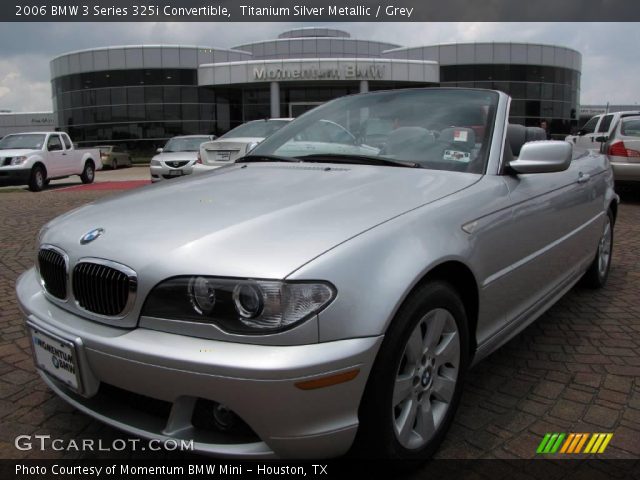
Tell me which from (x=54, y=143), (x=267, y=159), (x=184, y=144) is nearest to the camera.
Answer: (x=267, y=159)

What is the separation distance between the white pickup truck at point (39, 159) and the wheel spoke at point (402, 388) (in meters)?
15.3

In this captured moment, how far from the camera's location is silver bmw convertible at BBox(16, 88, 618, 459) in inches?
69.9

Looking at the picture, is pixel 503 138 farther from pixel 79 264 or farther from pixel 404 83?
pixel 404 83

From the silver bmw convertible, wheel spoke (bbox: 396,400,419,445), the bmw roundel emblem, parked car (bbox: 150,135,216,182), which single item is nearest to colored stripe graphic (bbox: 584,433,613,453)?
the silver bmw convertible

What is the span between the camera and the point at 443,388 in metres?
2.32

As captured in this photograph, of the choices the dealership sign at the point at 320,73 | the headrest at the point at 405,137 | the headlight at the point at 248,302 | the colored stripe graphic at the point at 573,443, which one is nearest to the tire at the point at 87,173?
the headrest at the point at 405,137

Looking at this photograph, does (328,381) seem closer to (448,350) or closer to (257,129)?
(448,350)

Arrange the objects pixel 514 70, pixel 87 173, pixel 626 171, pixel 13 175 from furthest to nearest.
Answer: pixel 514 70, pixel 87 173, pixel 13 175, pixel 626 171

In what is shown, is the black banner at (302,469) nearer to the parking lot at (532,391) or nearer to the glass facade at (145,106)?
the parking lot at (532,391)

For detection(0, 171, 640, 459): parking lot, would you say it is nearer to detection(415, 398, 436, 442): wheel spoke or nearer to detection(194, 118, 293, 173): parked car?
detection(415, 398, 436, 442): wheel spoke

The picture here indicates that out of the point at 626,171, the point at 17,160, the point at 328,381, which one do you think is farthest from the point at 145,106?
the point at 328,381

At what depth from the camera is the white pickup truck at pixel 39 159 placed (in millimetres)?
14812

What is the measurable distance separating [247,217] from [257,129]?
31.0ft

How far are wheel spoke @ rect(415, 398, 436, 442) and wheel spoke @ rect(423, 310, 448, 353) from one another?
23cm
